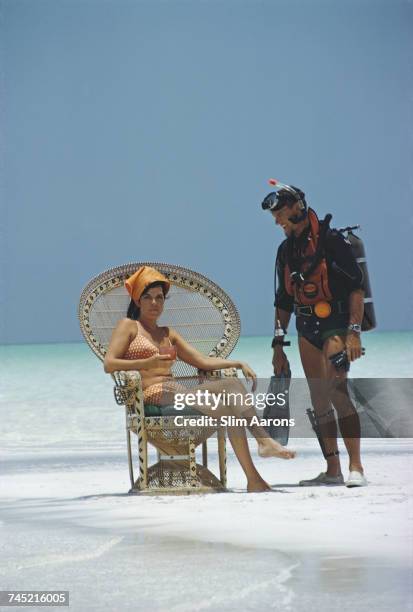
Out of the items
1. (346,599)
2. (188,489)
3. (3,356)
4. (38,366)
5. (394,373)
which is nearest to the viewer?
(346,599)

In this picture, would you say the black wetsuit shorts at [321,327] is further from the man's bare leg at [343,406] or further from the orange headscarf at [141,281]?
the orange headscarf at [141,281]

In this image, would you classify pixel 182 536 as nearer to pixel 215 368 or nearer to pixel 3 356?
pixel 215 368

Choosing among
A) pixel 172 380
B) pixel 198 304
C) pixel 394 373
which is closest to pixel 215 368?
pixel 172 380

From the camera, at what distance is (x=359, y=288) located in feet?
21.9

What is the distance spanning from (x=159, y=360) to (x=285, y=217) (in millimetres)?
898

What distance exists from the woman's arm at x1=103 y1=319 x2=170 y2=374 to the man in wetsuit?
2.22 feet

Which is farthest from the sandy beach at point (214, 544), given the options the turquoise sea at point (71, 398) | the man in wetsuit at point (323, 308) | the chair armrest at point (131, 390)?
the turquoise sea at point (71, 398)

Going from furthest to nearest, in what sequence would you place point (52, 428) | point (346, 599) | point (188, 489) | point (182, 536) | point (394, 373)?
point (394, 373) < point (52, 428) < point (188, 489) < point (182, 536) < point (346, 599)

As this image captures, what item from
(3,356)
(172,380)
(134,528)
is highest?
(172,380)

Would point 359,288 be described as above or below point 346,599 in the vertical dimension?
above

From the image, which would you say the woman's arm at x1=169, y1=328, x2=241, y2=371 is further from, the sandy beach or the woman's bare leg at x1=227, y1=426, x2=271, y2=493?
the sandy beach

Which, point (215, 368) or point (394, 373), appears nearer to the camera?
point (215, 368)

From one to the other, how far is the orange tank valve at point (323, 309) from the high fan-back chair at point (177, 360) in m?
0.48

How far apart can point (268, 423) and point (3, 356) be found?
99.6ft
